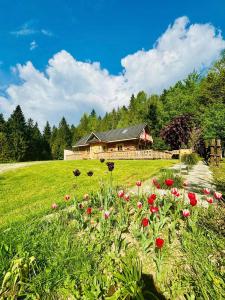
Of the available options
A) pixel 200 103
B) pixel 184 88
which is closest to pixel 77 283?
pixel 200 103

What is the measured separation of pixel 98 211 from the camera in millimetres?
3764

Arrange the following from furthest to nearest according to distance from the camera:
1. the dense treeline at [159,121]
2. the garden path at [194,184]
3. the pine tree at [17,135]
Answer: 1. the pine tree at [17,135]
2. the dense treeline at [159,121]
3. the garden path at [194,184]

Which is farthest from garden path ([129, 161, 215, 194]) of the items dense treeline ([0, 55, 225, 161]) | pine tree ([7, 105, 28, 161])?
pine tree ([7, 105, 28, 161])

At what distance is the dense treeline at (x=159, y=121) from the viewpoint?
28102 millimetres

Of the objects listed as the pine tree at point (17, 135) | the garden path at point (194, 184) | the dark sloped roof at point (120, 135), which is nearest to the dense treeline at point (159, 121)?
the pine tree at point (17, 135)

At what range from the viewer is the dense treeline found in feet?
92.2

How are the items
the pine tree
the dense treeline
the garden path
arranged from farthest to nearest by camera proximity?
1. the pine tree
2. the dense treeline
3. the garden path

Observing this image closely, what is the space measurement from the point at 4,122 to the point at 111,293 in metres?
52.8

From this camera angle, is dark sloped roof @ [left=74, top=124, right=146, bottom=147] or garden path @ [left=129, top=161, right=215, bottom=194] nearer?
garden path @ [left=129, top=161, right=215, bottom=194]

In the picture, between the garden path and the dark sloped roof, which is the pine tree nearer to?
the dark sloped roof

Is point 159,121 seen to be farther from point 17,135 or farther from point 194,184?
point 194,184

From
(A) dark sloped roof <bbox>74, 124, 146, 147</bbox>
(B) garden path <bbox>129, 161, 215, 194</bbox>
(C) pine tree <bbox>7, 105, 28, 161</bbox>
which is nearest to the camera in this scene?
(B) garden path <bbox>129, 161, 215, 194</bbox>

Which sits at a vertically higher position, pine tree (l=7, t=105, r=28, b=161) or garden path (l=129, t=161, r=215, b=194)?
pine tree (l=7, t=105, r=28, b=161)

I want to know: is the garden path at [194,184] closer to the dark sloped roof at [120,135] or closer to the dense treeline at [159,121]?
the dense treeline at [159,121]
